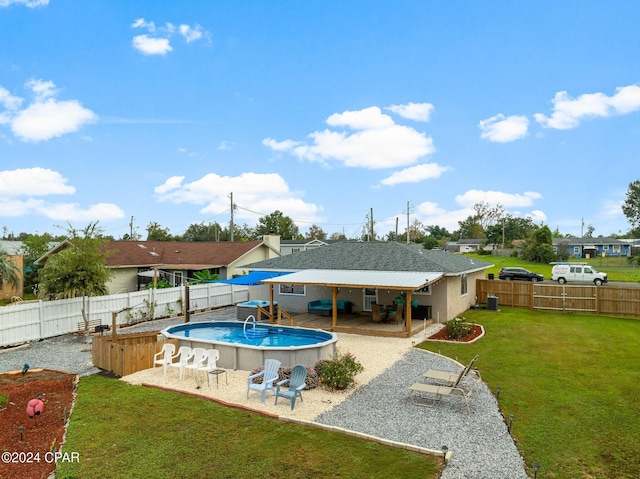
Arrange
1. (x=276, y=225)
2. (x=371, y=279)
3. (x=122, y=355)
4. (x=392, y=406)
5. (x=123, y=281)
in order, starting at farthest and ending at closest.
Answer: (x=276, y=225), (x=123, y=281), (x=371, y=279), (x=122, y=355), (x=392, y=406)

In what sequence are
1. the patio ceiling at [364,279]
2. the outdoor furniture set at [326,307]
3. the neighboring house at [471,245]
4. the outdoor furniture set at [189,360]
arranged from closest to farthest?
the outdoor furniture set at [189,360] → the patio ceiling at [364,279] → the outdoor furniture set at [326,307] → the neighboring house at [471,245]

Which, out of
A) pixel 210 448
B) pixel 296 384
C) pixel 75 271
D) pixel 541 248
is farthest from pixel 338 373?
pixel 541 248

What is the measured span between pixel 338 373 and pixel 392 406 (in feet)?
5.71

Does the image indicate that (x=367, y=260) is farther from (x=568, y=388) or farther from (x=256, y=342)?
(x=568, y=388)

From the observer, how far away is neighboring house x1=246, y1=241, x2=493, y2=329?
19281 millimetres

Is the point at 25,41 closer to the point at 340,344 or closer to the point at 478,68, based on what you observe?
the point at 340,344

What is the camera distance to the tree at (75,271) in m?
18.4

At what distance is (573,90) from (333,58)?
45.3 ft

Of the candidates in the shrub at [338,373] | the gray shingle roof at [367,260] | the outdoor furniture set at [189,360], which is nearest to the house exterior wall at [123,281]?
the gray shingle roof at [367,260]

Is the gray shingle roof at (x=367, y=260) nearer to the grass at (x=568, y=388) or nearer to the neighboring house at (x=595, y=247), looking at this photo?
the grass at (x=568, y=388)

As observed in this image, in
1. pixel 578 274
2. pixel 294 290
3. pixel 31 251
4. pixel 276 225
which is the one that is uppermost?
pixel 276 225

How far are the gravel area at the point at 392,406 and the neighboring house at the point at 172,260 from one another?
14430 mm

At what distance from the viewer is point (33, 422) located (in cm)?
877

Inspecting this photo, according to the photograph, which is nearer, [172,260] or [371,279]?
[371,279]
